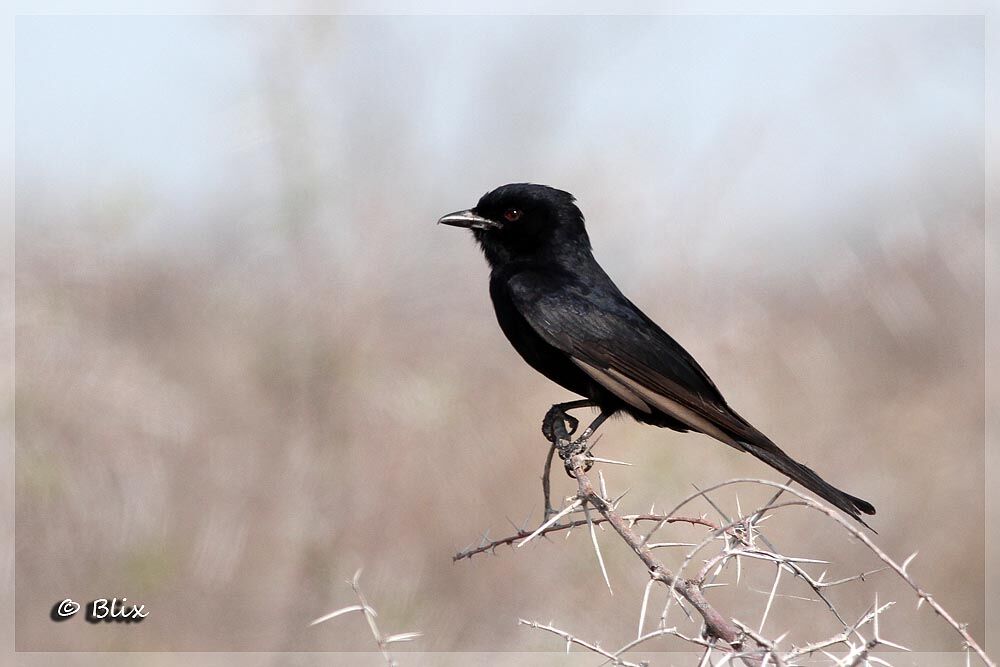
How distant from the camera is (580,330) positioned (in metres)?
4.31

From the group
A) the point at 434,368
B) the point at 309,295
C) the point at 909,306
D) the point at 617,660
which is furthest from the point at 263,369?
the point at 909,306

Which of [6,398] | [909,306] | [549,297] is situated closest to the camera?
[549,297]

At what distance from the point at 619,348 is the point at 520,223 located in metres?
1.07

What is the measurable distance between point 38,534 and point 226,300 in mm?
2064

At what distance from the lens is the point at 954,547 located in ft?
26.9

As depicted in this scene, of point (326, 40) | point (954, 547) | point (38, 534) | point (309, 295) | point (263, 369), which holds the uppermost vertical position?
point (326, 40)

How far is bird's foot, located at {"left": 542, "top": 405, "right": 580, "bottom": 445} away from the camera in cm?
383

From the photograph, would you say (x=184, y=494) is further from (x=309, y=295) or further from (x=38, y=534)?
(x=309, y=295)

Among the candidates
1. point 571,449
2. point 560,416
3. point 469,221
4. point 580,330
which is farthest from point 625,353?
point 469,221

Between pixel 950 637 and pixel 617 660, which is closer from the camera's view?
pixel 617 660

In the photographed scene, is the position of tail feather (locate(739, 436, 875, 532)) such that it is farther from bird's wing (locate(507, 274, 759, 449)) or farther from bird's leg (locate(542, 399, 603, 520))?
bird's leg (locate(542, 399, 603, 520))
